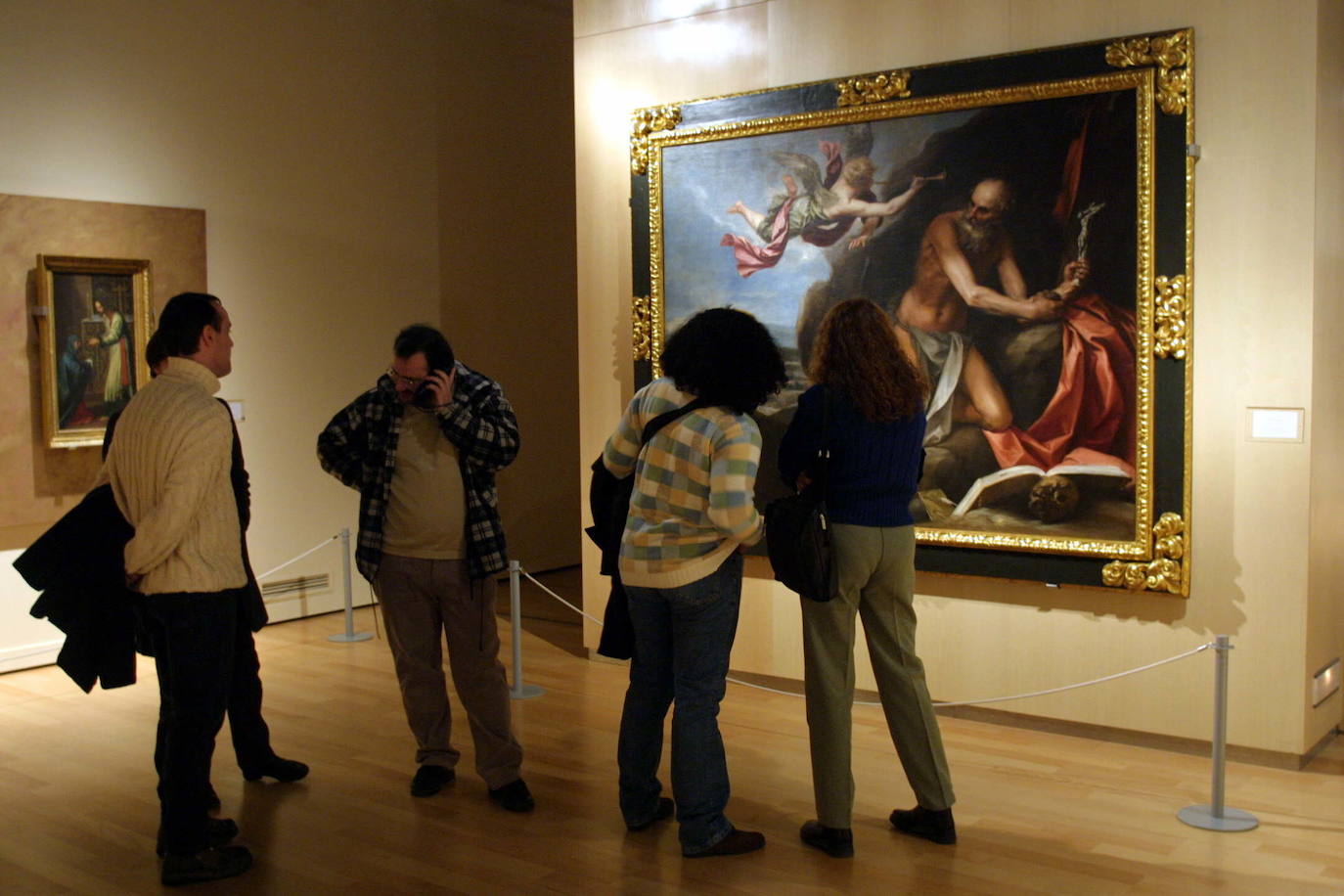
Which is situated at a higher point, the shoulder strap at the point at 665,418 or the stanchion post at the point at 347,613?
the shoulder strap at the point at 665,418

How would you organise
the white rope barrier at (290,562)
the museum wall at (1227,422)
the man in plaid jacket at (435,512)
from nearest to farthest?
1. the man in plaid jacket at (435,512)
2. the museum wall at (1227,422)
3. the white rope barrier at (290,562)

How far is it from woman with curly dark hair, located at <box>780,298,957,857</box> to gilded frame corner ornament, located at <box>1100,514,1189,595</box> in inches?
68.7

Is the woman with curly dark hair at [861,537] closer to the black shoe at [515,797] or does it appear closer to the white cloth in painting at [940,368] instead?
the black shoe at [515,797]

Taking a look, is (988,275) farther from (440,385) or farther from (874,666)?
(440,385)

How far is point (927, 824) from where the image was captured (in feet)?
16.3

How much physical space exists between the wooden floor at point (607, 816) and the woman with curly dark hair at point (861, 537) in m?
0.37

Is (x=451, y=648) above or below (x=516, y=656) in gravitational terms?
above

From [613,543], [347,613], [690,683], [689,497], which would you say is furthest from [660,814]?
[347,613]

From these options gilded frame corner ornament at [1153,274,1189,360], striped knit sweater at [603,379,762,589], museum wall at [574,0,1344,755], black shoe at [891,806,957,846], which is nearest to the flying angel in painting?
museum wall at [574,0,1344,755]

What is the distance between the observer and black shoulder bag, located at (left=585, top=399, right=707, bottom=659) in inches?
189

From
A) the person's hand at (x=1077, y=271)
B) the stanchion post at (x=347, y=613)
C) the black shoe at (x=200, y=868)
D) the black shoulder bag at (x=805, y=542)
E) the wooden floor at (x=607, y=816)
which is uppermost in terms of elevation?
the person's hand at (x=1077, y=271)

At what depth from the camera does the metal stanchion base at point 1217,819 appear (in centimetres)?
508

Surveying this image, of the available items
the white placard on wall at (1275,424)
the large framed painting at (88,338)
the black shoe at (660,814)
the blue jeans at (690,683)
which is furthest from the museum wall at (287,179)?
the white placard on wall at (1275,424)

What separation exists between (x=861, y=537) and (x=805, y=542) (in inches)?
10.1
